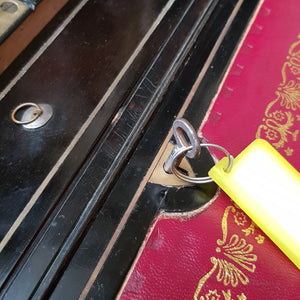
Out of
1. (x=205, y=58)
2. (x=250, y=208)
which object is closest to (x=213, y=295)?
(x=250, y=208)

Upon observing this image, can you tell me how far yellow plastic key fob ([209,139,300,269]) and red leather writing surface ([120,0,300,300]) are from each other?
1.5 inches

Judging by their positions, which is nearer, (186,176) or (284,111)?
→ (186,176)

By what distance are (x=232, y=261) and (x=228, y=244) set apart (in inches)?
1.2

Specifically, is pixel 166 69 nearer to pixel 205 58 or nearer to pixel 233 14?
pixel 205 58

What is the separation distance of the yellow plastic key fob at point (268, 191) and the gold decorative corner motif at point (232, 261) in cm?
4

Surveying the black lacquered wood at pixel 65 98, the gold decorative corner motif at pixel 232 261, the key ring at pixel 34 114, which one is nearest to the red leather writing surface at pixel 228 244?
the gold decorative corner motif at pixel 232 261

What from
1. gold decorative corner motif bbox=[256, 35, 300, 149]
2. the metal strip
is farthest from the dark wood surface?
gold decorative corner motif bbox=[256, 35, 300, 149]

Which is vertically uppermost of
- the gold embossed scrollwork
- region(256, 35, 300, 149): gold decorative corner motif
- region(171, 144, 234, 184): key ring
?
region(256, 35, 300, 149): gold decorative corner motif

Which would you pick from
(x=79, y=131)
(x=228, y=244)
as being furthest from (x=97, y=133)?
(x=228, y=244)

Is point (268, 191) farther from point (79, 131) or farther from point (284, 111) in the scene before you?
point (79, 131)

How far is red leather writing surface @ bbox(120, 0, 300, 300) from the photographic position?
60cm

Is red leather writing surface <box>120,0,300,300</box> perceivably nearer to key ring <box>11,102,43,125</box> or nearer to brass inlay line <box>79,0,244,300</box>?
brass inlay line <box>79,0,244,300</box>

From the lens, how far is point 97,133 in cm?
74

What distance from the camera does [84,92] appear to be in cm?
79
